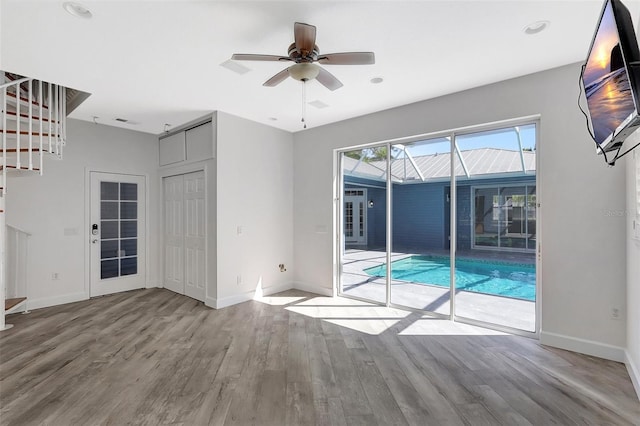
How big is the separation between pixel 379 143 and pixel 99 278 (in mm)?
5367

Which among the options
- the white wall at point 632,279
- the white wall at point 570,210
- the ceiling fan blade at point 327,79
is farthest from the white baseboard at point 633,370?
the ceiling fan blade at point 327,79

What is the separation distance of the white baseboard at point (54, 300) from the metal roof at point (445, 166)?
498 centimetres

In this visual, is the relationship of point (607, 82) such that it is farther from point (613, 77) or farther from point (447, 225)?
point (447, 225)

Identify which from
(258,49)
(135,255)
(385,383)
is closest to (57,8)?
(258,49)

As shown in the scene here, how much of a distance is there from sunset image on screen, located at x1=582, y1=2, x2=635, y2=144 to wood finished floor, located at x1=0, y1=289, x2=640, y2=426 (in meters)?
2.06

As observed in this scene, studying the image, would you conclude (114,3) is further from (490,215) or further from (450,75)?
(490,215)

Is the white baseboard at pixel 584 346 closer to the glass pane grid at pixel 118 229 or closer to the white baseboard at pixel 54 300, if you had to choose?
the glass pane grid at pixel 118 229

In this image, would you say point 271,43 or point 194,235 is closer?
point 271,43

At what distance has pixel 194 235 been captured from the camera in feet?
16.6

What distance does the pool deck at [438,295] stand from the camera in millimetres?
3799

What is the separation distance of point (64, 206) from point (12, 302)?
61.2 inches

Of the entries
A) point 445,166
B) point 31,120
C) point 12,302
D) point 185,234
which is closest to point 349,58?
point 445,166

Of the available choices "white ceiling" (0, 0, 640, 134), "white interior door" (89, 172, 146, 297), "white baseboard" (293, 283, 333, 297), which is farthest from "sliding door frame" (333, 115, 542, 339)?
"white interior door" (89, 172, 146, 297)

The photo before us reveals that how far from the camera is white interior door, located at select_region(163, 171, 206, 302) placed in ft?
16.2
